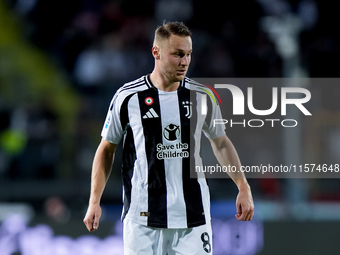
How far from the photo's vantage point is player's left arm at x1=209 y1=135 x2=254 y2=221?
329cm

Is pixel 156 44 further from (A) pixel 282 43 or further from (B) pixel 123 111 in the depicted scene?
(A) pixel 282 43

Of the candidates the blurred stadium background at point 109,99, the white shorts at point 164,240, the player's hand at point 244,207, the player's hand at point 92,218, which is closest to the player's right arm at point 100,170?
the player's hand at point 92,218

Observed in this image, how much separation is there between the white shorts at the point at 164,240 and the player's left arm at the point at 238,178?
0.90ft

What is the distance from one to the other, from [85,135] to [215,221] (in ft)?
6.76

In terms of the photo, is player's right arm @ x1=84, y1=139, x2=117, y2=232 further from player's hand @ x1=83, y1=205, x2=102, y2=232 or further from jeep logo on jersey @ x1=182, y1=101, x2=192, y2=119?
jeep logo on jersey @ x1=182, y1=101, x2=192, y2=119

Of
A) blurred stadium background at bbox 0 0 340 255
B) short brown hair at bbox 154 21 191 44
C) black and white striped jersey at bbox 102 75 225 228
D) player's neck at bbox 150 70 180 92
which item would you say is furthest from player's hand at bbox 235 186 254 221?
blurred stadium background at bbox 0 0 340 255

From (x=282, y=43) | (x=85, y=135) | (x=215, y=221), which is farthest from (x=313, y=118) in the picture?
(x=85, y=135)

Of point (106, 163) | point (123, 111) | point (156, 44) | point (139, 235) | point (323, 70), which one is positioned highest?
point (323, 70)

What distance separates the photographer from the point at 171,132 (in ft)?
10.8

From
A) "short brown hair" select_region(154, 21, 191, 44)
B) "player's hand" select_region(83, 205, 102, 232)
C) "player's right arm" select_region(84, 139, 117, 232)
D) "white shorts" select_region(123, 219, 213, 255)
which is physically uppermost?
"short brown hair" select_region(154, 21, 191, 44)

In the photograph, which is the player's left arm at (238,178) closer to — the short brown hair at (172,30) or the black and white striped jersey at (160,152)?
the black and white striped jersey at (160,152)

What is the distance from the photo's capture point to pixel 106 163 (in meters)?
3.42

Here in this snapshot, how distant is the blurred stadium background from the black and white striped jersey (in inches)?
78.9

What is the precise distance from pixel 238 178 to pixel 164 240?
0.62 meters
